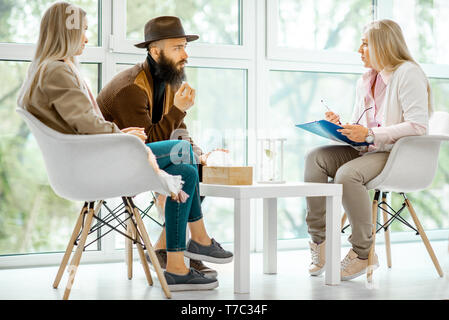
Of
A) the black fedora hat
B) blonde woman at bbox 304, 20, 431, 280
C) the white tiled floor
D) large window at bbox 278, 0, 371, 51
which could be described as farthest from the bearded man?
large window at bbox 278, 0, 371, 51

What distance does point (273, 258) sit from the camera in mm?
3137

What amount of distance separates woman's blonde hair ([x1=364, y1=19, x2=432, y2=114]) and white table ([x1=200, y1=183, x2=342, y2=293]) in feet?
2.23

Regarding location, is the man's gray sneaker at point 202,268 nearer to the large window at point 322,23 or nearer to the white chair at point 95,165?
the white chair at point 95,165

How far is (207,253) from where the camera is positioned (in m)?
2.74

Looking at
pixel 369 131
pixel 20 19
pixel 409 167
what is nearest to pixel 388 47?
pixel 369 131

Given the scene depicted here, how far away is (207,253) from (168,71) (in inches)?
34.9

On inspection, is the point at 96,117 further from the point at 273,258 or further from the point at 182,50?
the point at 273,258

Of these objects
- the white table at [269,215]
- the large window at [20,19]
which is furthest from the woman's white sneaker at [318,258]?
the large window at [20,19]

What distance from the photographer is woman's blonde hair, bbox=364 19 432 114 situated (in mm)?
3033

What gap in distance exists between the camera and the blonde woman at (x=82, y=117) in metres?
2.31

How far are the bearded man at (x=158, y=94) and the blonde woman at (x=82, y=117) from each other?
202 millimetres

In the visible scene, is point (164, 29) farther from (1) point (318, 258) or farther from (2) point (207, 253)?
(1) point (318, 258)

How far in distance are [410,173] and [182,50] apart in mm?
1214
